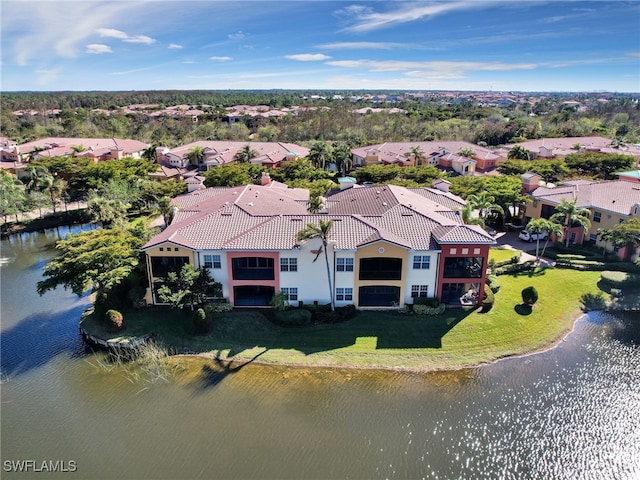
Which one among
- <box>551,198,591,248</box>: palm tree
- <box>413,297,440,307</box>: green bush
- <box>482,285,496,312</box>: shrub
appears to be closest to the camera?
<box>413,297,440,307</box>: green bush

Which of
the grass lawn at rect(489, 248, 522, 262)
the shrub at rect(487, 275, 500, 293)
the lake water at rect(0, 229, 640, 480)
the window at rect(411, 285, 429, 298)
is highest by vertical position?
the window at rect(411, 285, 429, 298)

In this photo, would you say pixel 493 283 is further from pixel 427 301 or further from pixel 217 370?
pixel 217 370

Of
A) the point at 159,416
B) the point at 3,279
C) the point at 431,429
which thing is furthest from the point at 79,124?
the point at 431,429

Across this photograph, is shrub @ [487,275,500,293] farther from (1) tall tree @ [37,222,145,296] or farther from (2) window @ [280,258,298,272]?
(1) tall tree @ [37,222,145,296]

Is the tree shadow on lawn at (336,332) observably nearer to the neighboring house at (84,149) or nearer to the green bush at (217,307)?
the green bush at (217,307)

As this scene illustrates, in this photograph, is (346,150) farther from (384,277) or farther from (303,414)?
(303,414)

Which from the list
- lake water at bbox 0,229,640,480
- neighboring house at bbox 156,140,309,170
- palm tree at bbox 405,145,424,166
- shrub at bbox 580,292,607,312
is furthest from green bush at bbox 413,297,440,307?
palm tree at bbox 405,145,424,166

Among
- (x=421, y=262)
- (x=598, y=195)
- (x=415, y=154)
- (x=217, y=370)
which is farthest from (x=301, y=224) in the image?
(x=415, y=154)

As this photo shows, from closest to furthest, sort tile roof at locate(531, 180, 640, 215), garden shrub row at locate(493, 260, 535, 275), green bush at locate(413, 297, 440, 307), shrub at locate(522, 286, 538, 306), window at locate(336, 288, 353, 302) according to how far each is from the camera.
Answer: green bush at locate(413, 297, 440, 307) < window at locate(336, 288, 353, 302) < shrub at locate(522, 286, 538, 306) < garden shrub row at locate(493, 260, 535, 275) < tile roof at locate(531, 180, 640, 215)

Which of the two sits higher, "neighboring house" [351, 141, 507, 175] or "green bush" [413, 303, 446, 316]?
"neighboring house" [351, 141, 507, 175]
